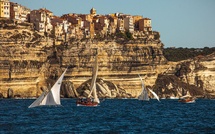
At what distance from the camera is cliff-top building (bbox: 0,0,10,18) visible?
12119 cm

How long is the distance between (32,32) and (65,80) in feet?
38.7

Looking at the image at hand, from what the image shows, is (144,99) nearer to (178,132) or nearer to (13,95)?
(13,95)

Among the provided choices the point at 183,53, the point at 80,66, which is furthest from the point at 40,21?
the point at 183,53

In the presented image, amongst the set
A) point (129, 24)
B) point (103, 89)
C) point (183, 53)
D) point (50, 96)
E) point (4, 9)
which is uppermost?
point (4, 9)

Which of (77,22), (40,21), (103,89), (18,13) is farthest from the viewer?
(77,22)

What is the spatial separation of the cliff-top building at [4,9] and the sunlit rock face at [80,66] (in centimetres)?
813

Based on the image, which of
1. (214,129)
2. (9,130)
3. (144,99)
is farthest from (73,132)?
(144,99)

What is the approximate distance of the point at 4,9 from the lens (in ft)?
401

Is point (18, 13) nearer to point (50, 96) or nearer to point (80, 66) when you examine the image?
point (80, 66)

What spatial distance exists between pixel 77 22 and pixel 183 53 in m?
35.2

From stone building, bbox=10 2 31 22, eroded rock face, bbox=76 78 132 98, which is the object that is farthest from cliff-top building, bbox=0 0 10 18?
eroded rock face, bbox=76 78 132 98

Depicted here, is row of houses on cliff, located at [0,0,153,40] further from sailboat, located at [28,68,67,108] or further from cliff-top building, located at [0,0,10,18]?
sailboat, located at [28,68,67,108]

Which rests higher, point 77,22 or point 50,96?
point 77,22

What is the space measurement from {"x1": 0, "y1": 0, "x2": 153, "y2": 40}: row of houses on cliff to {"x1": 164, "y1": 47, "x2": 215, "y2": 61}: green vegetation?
13304mm
